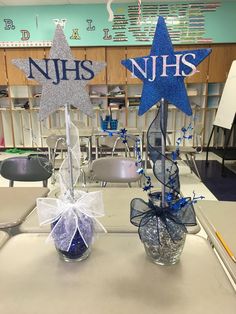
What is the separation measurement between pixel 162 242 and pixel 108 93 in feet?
16.4

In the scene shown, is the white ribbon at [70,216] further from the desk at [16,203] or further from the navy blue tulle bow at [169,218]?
the desk at [16,203]

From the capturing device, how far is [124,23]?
5.27 meters

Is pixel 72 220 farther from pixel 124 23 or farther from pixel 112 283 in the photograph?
pixel 124 23

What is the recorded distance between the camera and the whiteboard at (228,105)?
170 inches

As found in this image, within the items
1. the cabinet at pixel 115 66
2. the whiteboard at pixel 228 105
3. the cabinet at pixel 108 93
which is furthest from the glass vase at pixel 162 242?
the cabinet at pixel 115 66

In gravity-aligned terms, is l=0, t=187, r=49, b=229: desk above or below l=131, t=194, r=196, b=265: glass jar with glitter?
below

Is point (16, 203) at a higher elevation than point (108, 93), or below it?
below

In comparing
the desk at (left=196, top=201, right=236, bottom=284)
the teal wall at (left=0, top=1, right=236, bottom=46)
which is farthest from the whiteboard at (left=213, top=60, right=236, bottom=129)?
the desk at (left=196, top=201, right=236, bottom=284)

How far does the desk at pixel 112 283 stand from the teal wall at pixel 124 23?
5.08m

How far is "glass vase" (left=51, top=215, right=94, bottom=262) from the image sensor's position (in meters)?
0.90

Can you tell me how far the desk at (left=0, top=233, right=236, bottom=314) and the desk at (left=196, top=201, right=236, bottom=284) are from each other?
0.04 metres

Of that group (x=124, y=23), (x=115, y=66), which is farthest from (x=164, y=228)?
(x=124, y=23)

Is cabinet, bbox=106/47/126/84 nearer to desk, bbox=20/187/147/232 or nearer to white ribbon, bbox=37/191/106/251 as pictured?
desk, bbox=20/187/147/232

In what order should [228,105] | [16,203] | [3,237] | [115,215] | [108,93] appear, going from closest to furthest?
[3,237], [115,215], [16,203], [228,105], [108,93]
